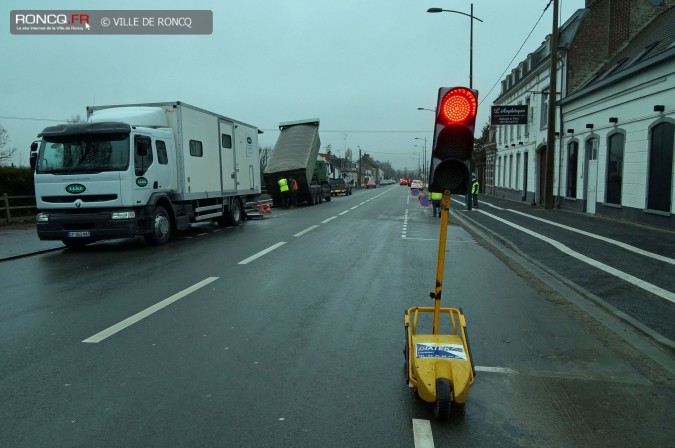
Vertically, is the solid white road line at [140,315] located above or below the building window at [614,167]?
below

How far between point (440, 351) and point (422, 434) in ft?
2.11

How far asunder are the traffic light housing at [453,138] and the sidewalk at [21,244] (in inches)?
407

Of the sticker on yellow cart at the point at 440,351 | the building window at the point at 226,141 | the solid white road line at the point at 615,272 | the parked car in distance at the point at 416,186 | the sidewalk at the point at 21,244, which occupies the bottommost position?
the solid white road line at the point at 615,272

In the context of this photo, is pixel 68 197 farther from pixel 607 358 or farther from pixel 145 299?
pixel 607 358

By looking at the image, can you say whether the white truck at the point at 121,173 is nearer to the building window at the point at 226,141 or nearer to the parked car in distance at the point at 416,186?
the building window at the point at 226,141

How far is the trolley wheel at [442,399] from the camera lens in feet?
11.1

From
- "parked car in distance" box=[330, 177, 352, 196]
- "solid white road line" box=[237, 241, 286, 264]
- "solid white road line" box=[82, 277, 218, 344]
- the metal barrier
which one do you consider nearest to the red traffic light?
"solid white road line" box=[82, 277, 218, 344]

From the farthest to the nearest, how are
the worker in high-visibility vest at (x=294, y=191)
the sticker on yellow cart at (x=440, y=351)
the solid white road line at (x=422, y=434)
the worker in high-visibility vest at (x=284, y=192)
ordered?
the worker in high-visibility vest at (x=294, y=191)
the worker in high-visibility vest at (x=284, y=192)
the sticker on yellow cart at (x=440, y=351)
the solid white road line at (x=422, y=434)

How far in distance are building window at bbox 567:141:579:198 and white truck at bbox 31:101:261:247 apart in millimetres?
16841

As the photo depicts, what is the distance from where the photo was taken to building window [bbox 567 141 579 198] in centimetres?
2270

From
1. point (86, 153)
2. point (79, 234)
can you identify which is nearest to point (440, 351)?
point (79, 234)

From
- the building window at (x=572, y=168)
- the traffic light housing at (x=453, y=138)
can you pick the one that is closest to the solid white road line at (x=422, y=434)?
the traffic light housing at (x=453, y=138)

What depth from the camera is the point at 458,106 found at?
3785mm

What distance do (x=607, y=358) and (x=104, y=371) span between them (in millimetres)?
4610
